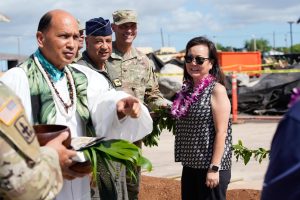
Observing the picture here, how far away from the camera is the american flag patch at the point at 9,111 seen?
2.26 metres

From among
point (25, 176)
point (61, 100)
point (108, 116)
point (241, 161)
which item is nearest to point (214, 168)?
point (108, 116)

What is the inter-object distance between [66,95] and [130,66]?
2.37 m

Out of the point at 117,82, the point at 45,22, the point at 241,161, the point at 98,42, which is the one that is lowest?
the point at 241,161

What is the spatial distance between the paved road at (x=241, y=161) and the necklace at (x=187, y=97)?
3.45 m

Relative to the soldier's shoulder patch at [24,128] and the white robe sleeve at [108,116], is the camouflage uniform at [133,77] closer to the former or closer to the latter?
the white robe sleeve at [108,116]

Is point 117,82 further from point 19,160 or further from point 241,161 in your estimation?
point 241,161

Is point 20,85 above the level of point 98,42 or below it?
below

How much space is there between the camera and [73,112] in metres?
3.80

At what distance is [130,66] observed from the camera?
20.1ft

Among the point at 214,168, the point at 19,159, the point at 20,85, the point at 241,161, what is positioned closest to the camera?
the point at 19,159

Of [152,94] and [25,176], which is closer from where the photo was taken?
[25,176]

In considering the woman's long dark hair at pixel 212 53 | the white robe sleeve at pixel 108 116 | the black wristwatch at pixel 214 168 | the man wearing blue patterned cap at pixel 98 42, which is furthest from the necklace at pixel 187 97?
the man wearing blue patterned cap at pixel 98 42

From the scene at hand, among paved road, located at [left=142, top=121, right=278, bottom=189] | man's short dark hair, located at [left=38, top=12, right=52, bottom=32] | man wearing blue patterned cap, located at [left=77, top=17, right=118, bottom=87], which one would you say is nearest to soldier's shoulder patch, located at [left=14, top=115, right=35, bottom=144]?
man's short dark hair, located at [left=38, top=12, right=52, bottom=32]

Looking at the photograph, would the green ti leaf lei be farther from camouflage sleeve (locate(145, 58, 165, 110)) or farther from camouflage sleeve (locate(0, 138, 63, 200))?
camouflage sleeve (locate(145, 58, 165, 110))
